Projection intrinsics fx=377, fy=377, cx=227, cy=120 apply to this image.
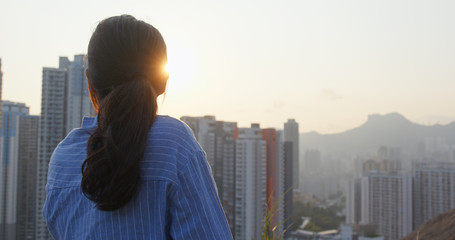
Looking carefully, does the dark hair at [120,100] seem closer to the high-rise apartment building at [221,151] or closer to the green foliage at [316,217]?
the high-rise apartment building at [221,151]

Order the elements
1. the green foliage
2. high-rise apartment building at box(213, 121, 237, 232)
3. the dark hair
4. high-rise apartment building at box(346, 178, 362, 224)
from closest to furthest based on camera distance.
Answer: the dark hair < high-rise apartment building at box(213, 121, 237, 232) < the green foliage < high-rise apartment building at box(346, 178, 362, 224)

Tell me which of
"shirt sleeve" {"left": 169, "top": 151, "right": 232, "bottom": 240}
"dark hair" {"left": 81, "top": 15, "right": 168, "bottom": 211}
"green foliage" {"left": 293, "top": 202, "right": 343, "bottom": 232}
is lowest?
"green foliage" {"left": 293, "top": 202, "right": 343, "bottom": 232}

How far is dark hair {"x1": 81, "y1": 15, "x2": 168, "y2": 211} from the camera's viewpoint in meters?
0.44

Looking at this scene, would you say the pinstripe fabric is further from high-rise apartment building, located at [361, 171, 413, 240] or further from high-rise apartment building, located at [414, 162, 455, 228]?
high-rise apartment building, located at [361, 171, 413, 240]

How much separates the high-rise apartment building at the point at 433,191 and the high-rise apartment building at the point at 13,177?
1422cm

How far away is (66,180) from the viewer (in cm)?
51

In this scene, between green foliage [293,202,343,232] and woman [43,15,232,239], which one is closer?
woman [43,15,232,239]

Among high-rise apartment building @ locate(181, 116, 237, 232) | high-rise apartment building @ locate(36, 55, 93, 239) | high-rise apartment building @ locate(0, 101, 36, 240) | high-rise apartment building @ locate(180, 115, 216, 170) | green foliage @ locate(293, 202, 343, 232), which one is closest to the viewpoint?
high-rise apartment building @ locate(36, 55, 93, 239)

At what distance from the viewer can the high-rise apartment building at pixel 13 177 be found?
425 inches

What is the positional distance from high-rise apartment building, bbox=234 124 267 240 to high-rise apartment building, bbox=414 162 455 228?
7682mm

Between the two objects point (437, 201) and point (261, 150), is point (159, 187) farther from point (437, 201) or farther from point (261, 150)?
point (437, 201)

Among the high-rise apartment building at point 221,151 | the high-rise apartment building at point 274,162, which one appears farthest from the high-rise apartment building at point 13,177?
the high-rise apartment building at point 274,162

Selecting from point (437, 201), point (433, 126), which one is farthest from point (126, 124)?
point (433, 126)

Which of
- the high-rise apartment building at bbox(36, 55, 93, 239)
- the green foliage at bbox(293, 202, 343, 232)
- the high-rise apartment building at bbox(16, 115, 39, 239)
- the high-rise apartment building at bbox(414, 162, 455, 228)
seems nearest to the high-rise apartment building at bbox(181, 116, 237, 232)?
the high-rise apartment building at bbox(36, 55, 93, 239)
